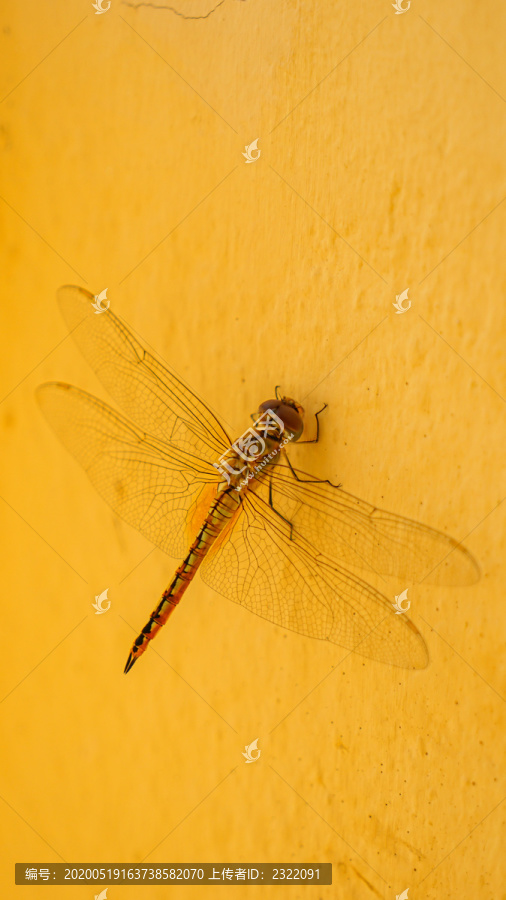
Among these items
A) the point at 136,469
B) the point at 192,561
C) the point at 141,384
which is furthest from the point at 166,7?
the point at 192,561

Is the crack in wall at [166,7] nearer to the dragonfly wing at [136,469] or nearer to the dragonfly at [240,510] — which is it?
the dragonfly at [240,510]

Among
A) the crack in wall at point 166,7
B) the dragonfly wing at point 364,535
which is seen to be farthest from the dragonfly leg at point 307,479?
the crack in wall at point 166,7

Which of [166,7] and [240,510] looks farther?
[166,7]

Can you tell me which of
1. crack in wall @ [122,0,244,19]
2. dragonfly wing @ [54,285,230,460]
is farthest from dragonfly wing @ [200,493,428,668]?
crack in wall @ [122,0,244,19]

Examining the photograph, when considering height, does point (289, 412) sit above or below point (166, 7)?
below

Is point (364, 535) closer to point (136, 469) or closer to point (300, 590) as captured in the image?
point (300, 590)

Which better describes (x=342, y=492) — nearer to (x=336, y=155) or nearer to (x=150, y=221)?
(x=336, y=155)

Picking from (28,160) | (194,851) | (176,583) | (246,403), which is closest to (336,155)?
(246,403)

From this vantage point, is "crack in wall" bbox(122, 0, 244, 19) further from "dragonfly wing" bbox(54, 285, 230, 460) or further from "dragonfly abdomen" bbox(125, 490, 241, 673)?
"dragonfly abdomen" bbox(125, 490, 241, 673)

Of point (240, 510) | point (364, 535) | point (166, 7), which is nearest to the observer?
point (364, 535)
